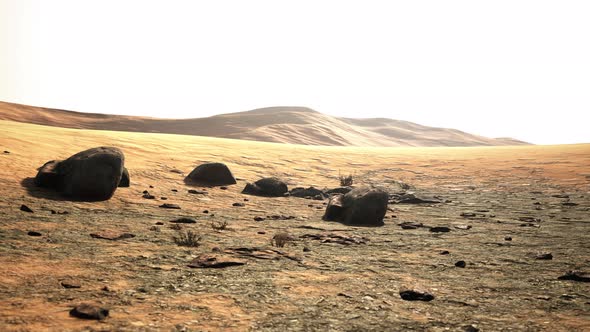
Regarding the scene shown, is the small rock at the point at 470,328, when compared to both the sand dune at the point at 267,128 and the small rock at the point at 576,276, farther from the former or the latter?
the sand dune at the point at 267,128

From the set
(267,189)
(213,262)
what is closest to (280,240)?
(213,262)

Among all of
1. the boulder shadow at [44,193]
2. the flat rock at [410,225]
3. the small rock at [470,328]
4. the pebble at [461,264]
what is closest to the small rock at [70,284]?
the small rock at [470,328]

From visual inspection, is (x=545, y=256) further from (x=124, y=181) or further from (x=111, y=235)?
(x=124, y=181)

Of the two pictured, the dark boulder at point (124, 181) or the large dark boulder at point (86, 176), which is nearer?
the large dark boulder at point (86, 176)

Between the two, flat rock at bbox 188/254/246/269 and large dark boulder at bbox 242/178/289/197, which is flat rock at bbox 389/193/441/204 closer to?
large dark boulder at bbox 242/178/289/197

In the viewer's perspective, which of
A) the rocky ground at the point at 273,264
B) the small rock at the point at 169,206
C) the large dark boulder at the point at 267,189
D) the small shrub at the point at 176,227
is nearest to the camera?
the rocky ground at the point at 273,264

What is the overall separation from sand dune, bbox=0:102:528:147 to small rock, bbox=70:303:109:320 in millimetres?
57629

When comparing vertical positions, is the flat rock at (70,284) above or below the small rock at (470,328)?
below

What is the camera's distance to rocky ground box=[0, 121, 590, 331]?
3.88m

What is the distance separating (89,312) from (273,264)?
259cm

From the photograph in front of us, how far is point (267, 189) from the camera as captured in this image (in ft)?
44.3

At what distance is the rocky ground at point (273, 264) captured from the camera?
3.88 metres

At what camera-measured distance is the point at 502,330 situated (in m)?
3.72

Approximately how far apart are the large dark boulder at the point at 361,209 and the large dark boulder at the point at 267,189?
361 cm
